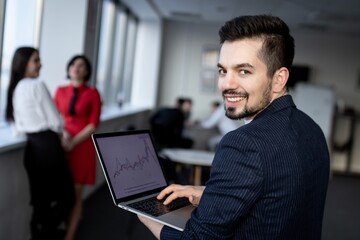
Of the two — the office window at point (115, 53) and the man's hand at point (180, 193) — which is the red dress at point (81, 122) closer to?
the man's hand at point (180, 193)

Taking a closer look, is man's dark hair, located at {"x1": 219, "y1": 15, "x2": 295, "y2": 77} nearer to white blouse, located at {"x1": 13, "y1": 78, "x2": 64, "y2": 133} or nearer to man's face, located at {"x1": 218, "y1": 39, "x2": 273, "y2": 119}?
man's face, located at {"x1": 218, "y1": 39, "x2": 273, "y2": 119}

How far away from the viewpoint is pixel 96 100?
3.32 meters

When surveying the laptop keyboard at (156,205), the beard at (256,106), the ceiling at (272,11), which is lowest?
the laptop keyboard at (156,205)

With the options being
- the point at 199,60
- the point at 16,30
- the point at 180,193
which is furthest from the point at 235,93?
the point at 199,60

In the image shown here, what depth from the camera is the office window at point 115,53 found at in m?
5.83

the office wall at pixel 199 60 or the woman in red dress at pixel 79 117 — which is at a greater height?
the office wall at pixel 199 60

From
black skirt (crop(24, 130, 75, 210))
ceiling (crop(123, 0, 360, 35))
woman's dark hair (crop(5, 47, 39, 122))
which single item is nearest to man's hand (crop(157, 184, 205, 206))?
black skirt (crop(24, 130, 75, 210))

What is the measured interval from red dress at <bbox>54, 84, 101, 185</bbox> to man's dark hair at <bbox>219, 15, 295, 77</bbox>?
2.30 metres

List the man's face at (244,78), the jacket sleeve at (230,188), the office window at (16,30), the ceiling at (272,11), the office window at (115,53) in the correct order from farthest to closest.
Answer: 1. the ceiling at (272,11)
2. the office window at (115,53)
3. the office window at (16,30)
4. the man's face at (244,78)
5. the jacket sleeve at (230,188)

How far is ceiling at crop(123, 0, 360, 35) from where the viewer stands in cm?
618

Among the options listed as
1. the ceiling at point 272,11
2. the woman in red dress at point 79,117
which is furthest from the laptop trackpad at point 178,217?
the ceiling at point 272,11

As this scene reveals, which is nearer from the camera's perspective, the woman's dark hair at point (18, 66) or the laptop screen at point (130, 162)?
the laptop screen at point (130, 162)

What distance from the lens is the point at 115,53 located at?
685 centimetres

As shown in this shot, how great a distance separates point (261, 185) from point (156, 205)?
1.55 feet
